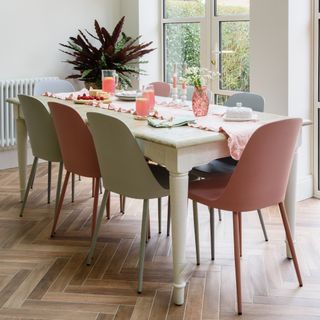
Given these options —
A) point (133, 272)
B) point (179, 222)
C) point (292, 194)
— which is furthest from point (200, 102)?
point (133, 272)

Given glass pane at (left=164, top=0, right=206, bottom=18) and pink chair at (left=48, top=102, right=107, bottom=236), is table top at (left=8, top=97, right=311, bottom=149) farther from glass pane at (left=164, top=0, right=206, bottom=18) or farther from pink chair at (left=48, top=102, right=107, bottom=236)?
glass pane at (left=164, top=0, right=206, bottom=18)

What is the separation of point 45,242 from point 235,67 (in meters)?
2.60

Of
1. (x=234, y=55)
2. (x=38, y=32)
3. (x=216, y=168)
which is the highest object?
(x=38, y=32)

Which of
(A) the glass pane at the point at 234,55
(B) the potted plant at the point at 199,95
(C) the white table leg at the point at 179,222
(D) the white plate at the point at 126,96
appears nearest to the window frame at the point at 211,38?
(A) the glass pane at the point at 234,55

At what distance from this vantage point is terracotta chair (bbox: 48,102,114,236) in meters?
3.38

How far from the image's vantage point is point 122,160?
3.00 metres

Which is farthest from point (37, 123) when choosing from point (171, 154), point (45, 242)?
point (171, 154)

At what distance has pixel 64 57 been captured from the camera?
6004mm

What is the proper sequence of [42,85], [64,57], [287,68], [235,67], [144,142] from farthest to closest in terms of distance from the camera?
[64,57]
[235,67]
[42,85]
[287,68]
[144,142]

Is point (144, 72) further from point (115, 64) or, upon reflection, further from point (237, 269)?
point (237, 269)

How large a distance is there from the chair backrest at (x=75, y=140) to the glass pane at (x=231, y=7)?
2.43 m

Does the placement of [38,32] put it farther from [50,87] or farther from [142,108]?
[142,108]

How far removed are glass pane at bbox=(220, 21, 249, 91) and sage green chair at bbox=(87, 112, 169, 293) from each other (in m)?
2.50

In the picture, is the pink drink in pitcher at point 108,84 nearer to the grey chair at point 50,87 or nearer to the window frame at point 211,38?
the grey chair at point 50,87
